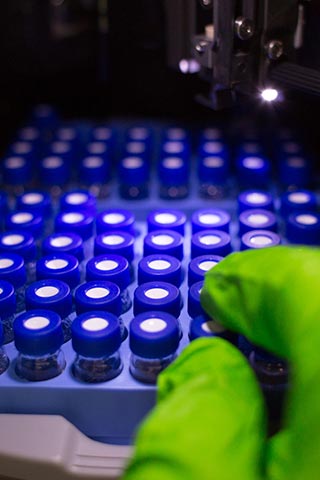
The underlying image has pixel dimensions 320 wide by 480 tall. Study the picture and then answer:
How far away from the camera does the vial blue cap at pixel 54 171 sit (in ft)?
3.75

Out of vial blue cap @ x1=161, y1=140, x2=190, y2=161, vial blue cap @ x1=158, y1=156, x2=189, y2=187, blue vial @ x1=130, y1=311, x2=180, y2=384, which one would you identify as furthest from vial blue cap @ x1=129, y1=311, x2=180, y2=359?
vial blue cap @ x1=161, y1=140, x2=190, y2=161

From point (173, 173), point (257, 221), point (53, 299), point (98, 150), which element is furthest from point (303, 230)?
point (98, 150)

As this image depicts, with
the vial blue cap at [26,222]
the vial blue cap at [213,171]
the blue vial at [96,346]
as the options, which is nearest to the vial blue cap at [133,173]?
the vial blue cap at [213,171]

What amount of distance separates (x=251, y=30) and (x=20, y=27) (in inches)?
27.0

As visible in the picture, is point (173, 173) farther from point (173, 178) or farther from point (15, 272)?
point (15, 272)

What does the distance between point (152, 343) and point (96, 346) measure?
0.06 meters

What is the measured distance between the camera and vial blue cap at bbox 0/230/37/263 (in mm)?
883

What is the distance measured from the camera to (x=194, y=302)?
2.47ft

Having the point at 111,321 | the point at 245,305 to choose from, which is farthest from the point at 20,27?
the point at 245,305

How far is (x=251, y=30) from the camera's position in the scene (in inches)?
33.0

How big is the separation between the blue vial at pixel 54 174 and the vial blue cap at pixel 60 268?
0.32 meters

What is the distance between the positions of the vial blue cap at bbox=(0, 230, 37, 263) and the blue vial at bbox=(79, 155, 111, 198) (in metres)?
0.25

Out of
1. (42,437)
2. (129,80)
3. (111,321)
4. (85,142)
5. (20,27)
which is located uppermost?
(20,27)

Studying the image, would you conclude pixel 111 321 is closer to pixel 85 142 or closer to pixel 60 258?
pixel 60 258
